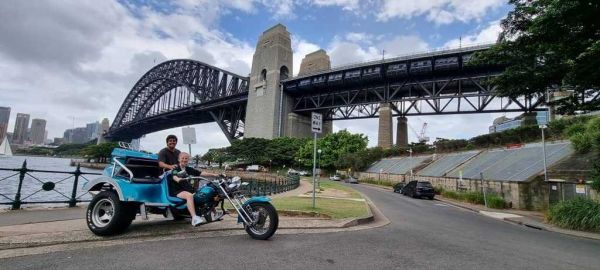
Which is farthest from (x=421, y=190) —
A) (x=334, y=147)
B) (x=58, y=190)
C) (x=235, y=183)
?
(x=334, y=147)

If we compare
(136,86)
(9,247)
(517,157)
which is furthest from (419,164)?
(136,86)

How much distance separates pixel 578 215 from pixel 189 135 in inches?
520

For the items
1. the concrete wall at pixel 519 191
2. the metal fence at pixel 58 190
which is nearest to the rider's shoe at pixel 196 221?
the metal fence at pixel 58 190

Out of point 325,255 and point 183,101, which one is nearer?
point 325,255

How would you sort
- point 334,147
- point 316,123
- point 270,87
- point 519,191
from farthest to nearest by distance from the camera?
point 270,87
point 334,147
point 519,191
point 316,123

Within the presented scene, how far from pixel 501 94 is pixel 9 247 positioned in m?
15.3

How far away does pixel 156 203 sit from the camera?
656cm

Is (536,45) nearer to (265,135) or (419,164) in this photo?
(419,164)

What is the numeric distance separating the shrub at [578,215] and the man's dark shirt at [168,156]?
12979mm

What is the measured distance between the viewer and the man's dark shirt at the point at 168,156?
6.97 meters

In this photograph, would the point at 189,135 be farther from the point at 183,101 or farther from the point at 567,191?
the point at 183,101

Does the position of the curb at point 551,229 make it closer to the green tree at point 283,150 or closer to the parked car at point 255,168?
the green tree at point 283,150

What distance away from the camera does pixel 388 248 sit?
6629 mm

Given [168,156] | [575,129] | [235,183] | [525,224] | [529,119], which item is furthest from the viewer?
[529,119]
